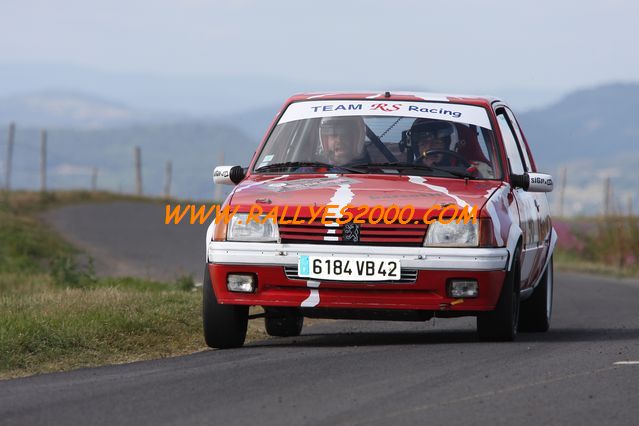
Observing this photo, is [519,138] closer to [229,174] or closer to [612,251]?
[229,174]

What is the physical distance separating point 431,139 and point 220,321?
2118 millimetres

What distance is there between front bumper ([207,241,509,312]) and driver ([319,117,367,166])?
4.31 ft

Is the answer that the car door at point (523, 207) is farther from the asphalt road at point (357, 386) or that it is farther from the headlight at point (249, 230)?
the headlight at point (249, 230)

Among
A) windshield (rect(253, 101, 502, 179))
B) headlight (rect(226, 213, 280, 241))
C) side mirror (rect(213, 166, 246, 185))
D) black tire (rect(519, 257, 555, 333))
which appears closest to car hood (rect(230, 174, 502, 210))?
headlight (rect(226, 213, 280, 241))

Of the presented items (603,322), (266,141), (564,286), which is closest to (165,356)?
(266,141)

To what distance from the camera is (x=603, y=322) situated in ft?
44.0

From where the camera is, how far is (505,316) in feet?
31.8

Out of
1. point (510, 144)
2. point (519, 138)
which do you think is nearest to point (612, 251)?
point (519, 138)

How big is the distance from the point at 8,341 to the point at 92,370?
986mm

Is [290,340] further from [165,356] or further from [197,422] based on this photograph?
[197,422]

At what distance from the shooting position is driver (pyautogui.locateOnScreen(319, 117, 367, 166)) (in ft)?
34.6

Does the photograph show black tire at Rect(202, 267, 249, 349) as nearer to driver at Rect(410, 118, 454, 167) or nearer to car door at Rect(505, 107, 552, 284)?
driver at Rect(410, 118, 454, 167)

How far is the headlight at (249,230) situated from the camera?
946 centimetres

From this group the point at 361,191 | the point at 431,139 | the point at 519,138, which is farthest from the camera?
the point at 519,138
